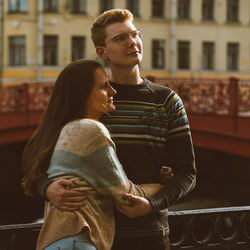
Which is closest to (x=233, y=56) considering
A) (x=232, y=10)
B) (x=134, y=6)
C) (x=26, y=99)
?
(x=232, y=10)

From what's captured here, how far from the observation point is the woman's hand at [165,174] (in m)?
2.35

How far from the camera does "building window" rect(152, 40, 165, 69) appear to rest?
30112 millimetres

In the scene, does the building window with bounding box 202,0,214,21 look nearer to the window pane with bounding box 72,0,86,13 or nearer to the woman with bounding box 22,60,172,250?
the window pane with bounding box 72,0,86,13

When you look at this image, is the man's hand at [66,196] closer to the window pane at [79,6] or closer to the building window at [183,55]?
the window pane at [79,6]

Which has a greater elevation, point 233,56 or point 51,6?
point 51,6

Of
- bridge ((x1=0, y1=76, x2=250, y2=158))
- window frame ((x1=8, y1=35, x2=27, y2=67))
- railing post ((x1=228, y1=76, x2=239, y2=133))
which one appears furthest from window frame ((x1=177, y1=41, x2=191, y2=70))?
railing post ((x1=228, y1=76, x2=239, y2=133))

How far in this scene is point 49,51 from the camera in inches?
1117

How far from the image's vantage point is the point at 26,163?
7.51ft

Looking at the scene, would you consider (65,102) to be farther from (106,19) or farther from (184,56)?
(184,56)

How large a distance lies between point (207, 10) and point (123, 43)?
97.0 ft

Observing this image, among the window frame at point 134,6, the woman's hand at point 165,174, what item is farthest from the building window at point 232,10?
the woman's hand at point 165,174

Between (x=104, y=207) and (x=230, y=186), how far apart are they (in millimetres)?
14121

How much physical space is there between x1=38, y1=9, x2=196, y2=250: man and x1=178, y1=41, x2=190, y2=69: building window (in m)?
28.3

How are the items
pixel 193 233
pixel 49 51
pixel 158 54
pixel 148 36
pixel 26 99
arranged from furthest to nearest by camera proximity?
pixel 158 54 < pixel 148 36 < pixel 49 51 < pixel 26 99 < pixel 193 233
